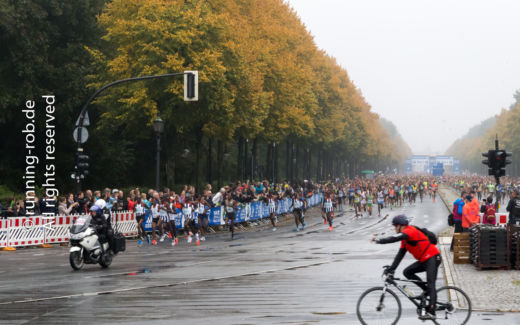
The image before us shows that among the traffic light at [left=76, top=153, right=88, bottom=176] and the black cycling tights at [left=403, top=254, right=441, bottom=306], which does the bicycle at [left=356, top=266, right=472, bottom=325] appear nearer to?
the black cycling tights at [left=403, top=254, right=441, bottom=306]

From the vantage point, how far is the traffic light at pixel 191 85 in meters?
27.7

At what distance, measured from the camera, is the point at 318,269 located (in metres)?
19.6

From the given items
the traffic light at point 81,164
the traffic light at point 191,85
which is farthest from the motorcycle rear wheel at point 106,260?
the traffic light at point 81,164

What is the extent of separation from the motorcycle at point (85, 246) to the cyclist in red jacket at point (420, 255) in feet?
34.0

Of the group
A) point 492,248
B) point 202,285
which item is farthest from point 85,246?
point 492,248

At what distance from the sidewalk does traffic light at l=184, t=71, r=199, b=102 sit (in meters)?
10.6

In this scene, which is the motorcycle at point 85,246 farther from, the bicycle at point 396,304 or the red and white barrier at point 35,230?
the bicycle at point 396,304

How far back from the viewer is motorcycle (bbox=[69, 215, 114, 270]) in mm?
19781

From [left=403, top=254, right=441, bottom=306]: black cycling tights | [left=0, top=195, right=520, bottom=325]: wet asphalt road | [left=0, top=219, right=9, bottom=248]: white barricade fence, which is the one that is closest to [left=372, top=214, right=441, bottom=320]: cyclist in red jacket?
[left=403, top=254, right=441, bottom=306]: black cycling tights

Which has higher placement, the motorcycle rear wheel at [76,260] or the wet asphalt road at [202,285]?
the motorcycle rear wheel at [76,260]

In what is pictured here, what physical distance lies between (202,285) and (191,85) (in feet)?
42.2

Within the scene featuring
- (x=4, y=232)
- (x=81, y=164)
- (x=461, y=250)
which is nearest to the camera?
(x=461, y=250)

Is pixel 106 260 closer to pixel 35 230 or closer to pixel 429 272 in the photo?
pixel 35 230

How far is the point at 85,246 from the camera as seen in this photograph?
19922 mm
